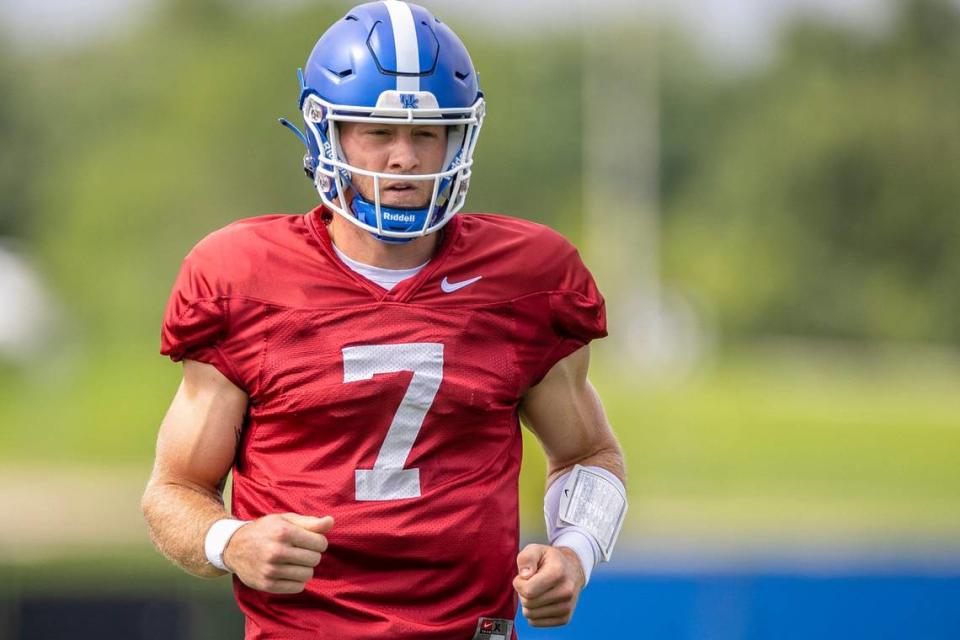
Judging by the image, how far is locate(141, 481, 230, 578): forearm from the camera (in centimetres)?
308

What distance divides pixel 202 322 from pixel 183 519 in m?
0.39

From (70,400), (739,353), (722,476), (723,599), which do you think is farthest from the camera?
(739,353)

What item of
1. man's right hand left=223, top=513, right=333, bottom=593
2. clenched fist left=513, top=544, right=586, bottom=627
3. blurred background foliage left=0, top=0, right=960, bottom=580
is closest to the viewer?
man's right hand left=223, top=513, right=333, bottom=593

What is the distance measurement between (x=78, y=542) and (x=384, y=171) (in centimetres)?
924

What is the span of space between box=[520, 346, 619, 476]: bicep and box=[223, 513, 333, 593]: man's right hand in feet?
2.23

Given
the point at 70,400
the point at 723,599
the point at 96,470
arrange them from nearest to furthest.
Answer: the point at 723,599 → the point at 96,470 → the point at 70,400

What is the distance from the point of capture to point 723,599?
6.85 meters

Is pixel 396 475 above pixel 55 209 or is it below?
above

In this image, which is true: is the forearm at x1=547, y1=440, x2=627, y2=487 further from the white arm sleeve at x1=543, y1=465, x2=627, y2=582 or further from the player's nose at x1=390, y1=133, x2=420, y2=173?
the player's nose at x1=390, y1=133, x2=420, y2=173

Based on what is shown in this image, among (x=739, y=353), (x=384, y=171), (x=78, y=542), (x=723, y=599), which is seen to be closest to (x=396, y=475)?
(x=384, y=171)

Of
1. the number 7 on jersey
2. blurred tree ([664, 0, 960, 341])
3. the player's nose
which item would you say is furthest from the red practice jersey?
blurred tree ([664, 0, 960, 341])

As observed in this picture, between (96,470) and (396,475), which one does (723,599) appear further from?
(96,470)

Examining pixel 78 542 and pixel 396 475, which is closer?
pixel 396 475

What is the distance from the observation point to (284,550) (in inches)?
111
